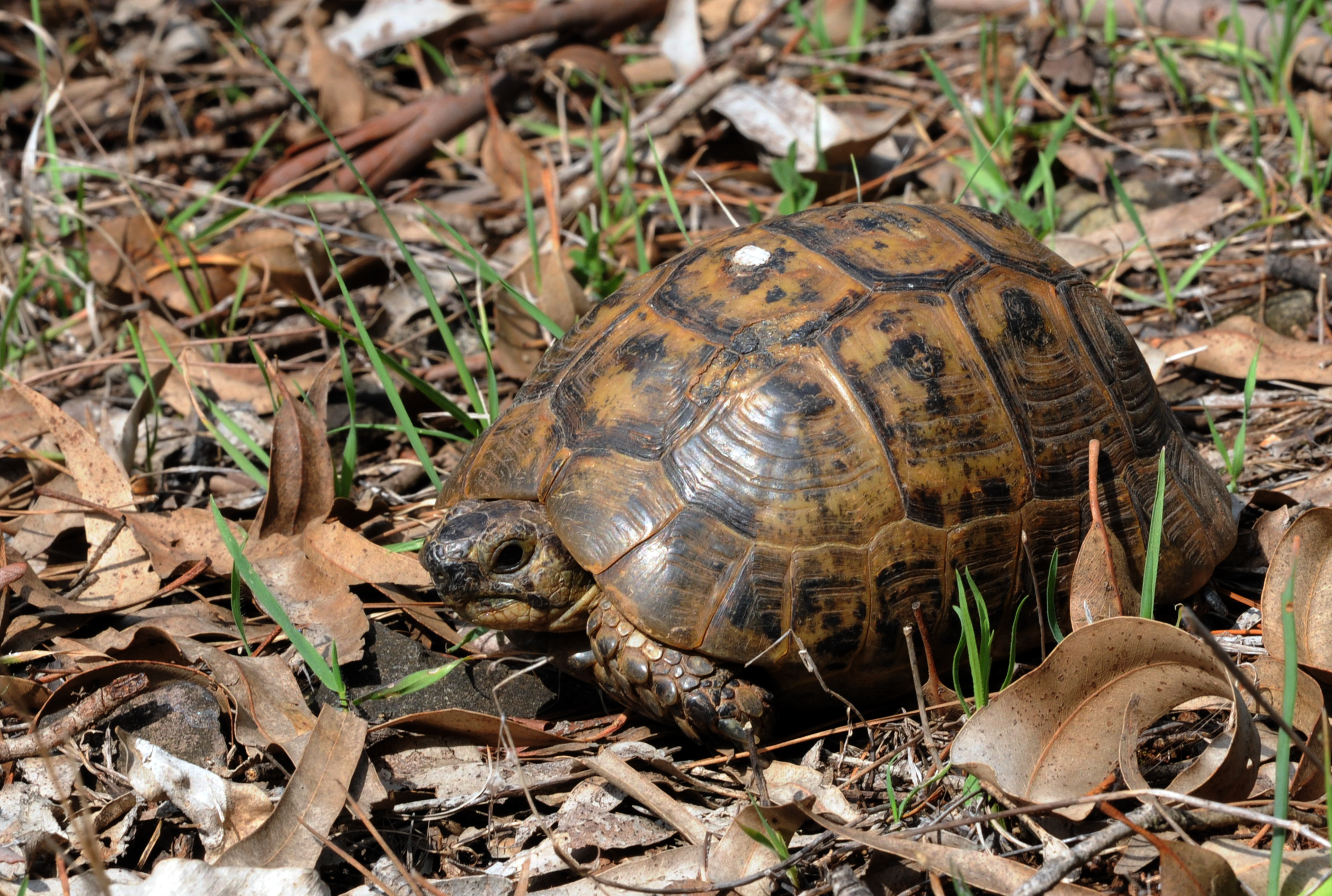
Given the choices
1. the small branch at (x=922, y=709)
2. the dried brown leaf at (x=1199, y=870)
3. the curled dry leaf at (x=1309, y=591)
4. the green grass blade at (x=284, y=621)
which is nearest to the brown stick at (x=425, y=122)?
the green grass blade at (x=284, y=621)

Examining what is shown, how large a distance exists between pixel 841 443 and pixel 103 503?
2.45 m

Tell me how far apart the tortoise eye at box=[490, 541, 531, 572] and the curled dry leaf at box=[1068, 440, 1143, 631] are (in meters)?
1.47

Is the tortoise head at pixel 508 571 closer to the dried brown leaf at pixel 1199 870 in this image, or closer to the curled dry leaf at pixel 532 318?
the curled dry leaf at pixel 532 318

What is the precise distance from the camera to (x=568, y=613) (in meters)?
2.98

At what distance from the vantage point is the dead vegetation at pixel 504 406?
2412 millimetres

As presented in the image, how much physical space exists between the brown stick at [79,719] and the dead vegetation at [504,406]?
1cm

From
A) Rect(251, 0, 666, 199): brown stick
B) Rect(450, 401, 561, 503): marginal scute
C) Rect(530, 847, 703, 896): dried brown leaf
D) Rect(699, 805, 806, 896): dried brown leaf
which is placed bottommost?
Rect(530, 847, 703, 896): dried brown leaf

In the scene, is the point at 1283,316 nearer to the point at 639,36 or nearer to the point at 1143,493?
the point at 1143,493

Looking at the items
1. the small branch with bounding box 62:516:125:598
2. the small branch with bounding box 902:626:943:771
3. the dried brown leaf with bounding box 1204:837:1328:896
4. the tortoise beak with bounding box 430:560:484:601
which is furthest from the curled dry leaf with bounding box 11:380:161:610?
the dried brown leaf with bounding box 1204:837:1328:896

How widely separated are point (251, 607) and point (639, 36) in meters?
4.54

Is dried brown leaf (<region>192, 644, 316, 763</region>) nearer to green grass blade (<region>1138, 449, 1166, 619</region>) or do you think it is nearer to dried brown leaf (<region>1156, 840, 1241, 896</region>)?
dried brown leaf (<region>1156, 840, 1241, 896</region>)

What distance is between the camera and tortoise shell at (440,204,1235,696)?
2717 mm

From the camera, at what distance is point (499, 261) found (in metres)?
4.78

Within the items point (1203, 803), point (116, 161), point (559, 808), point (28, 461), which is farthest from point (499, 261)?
point (1203, 803)
